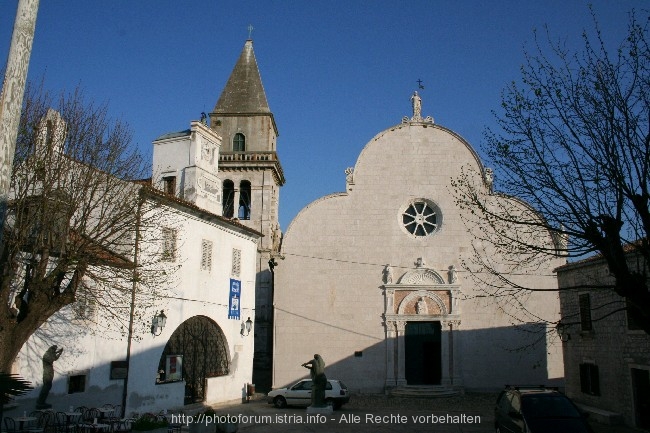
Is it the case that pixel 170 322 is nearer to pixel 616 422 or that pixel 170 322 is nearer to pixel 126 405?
pixel 126 405

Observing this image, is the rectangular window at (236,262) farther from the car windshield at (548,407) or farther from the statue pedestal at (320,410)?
the car windshield at (548,407)

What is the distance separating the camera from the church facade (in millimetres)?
27516

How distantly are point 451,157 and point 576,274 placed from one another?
34.9ft

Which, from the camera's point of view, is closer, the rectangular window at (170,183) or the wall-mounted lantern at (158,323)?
the wall-mounted lantern at (158,323)

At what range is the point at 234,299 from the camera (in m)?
A: 23.8

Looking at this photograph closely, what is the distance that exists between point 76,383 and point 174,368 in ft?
14.2

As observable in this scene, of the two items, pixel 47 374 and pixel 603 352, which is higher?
pixel 603 352

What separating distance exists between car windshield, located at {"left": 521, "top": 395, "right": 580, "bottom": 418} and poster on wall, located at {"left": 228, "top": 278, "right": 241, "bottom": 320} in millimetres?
13738

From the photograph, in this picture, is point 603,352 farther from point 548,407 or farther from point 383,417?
point 548,407

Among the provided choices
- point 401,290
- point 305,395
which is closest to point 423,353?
point 401,290

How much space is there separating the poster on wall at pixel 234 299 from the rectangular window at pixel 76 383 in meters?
7.70

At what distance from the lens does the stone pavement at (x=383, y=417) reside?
56.1 feet

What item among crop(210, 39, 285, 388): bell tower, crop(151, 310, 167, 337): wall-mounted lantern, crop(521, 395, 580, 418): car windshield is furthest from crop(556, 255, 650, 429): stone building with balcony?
crop(210, 39, 285, 388): bell tower

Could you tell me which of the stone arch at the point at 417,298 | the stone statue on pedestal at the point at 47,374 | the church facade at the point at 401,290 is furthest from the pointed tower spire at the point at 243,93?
the stone statue on pedestal at the point at 47,374
